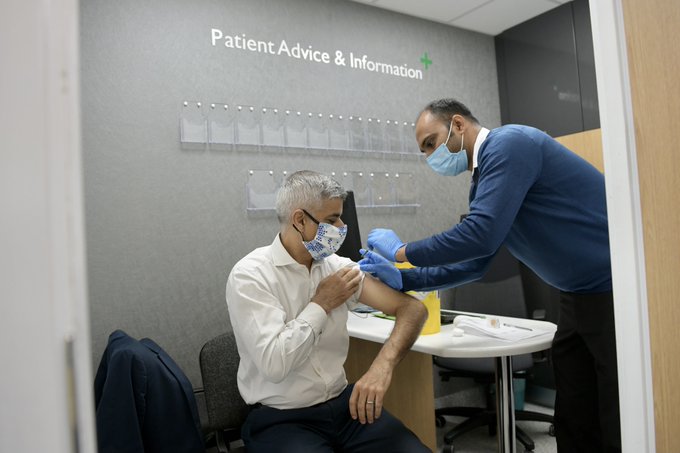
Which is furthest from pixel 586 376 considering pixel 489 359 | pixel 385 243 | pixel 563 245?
pixel 489 359

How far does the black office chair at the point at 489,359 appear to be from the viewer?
275 cm

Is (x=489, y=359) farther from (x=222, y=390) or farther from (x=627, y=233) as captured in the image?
(x=627, y=233)

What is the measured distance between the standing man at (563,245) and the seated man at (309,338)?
1.01 feet

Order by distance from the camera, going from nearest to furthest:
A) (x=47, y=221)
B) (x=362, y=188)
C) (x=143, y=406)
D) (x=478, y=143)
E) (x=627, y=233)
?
(x=47, y=221), (x=627, y=233), (x=143, y=406), (x=478, y=143), (x=362, y=188)

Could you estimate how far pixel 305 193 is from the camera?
5.51ft

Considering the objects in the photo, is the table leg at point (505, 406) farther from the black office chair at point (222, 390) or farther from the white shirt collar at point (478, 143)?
the black office chair at point (222, 390)

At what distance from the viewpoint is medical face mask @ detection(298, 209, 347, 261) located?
1.66 meters

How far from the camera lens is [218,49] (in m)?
2.75

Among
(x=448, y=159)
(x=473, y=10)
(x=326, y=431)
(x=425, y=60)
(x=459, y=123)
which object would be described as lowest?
(x=326, y=431)

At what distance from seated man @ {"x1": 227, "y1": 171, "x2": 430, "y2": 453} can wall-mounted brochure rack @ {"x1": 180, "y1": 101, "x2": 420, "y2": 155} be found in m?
1.15

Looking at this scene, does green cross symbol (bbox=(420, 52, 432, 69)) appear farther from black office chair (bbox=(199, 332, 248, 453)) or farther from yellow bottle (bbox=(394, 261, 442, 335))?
black office chair (bbox=(199, 332, 248, 453))

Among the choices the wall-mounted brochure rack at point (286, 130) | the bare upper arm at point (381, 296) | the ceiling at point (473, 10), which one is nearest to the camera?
the bare upper arm at point (381, 296)

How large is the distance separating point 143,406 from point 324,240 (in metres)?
0.79

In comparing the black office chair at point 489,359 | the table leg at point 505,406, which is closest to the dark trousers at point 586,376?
the table leg at point 505,406
